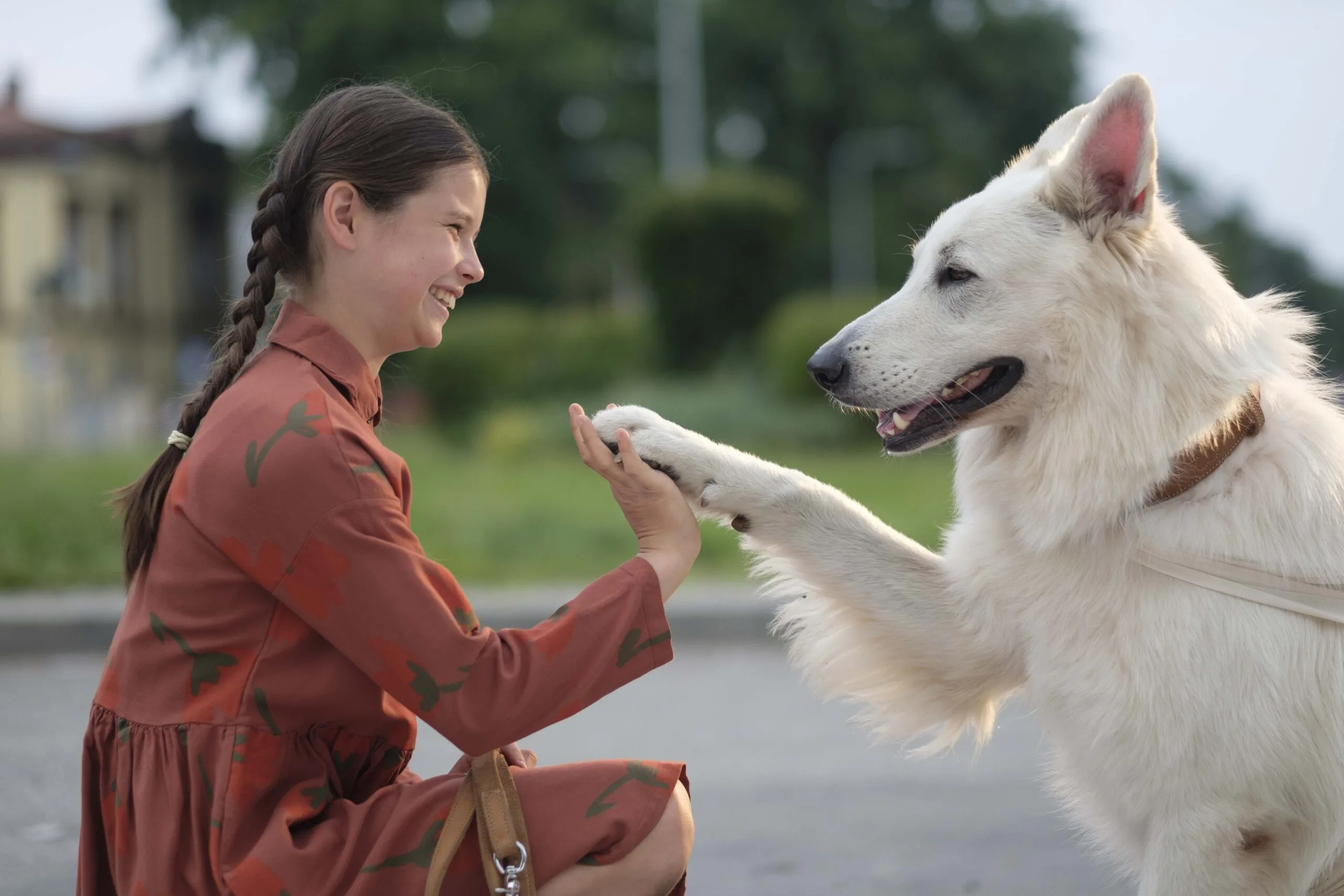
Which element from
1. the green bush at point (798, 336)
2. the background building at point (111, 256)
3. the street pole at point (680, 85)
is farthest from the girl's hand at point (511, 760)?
the background building at point (111, 256)

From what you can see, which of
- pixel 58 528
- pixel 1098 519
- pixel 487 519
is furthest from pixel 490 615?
pixel 1098 519

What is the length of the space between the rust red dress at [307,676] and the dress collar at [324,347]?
0.14 feet

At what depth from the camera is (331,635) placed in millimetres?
1947

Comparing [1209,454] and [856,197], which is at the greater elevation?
[1209,454]

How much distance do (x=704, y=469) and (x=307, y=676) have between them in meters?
0.99

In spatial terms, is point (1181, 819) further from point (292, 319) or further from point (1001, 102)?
point (1001, 102)

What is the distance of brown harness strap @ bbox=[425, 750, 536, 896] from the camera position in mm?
2002

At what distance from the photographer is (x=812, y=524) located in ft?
9.18

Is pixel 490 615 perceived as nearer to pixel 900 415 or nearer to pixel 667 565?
pixel 900 415

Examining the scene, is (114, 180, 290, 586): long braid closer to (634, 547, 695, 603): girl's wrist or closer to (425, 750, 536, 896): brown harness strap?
(425, 750, 536, 896): brown harness strap

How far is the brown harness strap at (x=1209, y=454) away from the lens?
249 cm

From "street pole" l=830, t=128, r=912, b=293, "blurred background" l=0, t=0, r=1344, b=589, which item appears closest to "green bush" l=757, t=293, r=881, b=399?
"blurred background" l=0, t=0, r=1344, b=589

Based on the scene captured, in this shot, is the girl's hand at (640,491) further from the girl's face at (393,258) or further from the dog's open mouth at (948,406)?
the dog's open mouth at (948,406)

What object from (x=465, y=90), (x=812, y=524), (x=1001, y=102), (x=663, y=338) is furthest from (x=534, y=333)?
(x=1001, y=102)
